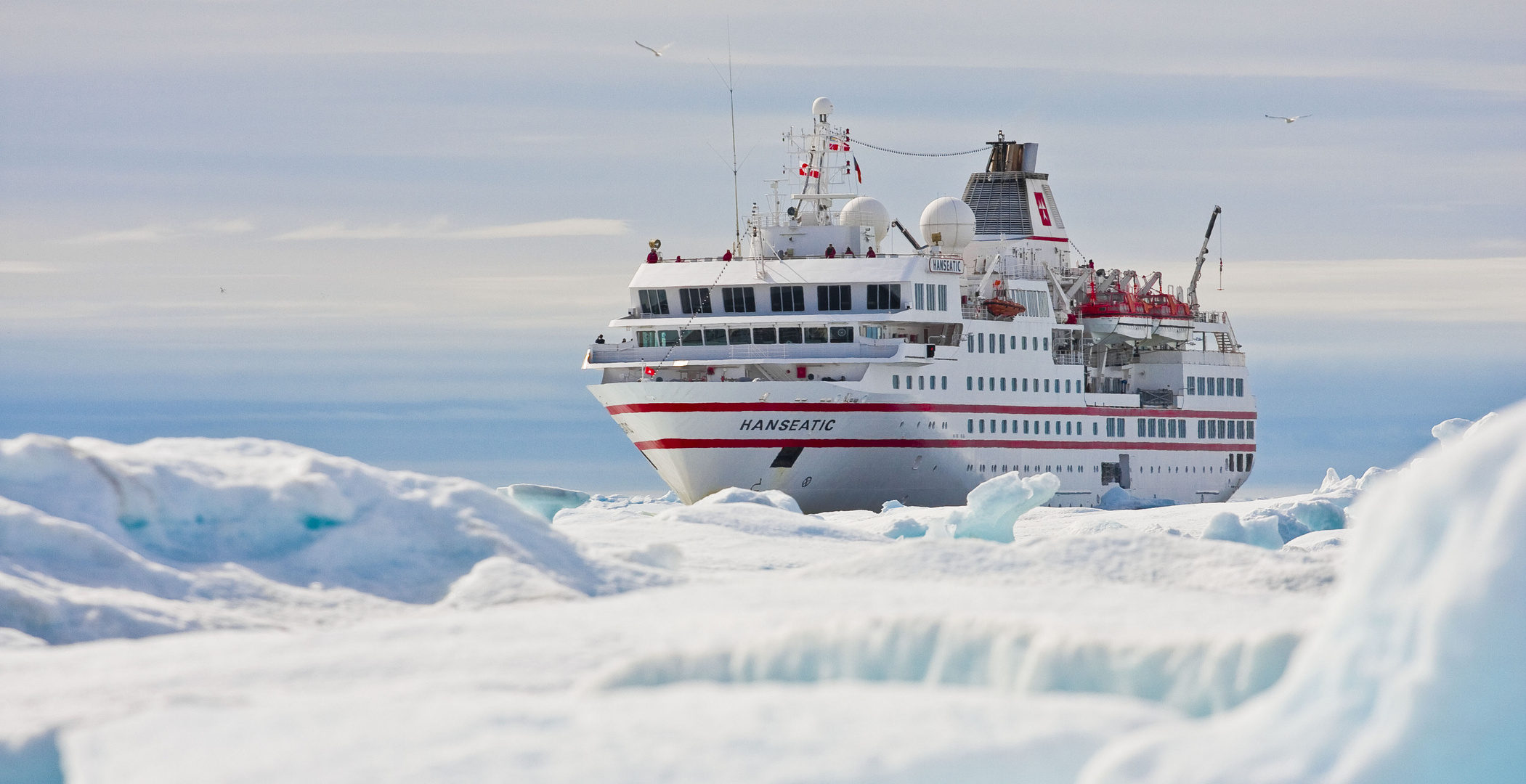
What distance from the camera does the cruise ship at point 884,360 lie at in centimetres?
4553

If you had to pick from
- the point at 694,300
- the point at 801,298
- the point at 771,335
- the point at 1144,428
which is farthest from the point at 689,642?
the point at 1144,428

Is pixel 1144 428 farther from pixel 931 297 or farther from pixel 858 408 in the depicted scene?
pixel 858 408

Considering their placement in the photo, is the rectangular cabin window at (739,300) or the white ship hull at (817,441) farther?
the rectangular cabin window at (739,300)

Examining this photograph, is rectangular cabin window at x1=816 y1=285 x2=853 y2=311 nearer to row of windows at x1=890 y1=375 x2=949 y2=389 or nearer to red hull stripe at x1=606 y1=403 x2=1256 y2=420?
row of windows at x1=890 y1=375 x2=949 y2=389

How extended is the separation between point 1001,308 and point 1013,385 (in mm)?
2301

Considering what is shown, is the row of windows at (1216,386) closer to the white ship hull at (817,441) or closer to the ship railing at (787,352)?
the white ship hull at (817,441)

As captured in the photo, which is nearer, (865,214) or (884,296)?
(884,296)

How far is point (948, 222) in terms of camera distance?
52.3 meters

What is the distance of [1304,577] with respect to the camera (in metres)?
17.0

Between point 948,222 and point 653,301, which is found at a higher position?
point 948,222

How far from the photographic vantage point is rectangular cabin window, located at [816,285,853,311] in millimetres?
46906

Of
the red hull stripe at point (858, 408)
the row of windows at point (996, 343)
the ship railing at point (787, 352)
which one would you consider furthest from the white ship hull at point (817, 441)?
the row of windows at point (996, 343)

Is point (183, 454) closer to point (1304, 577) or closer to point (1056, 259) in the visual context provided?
point (1304, 577)

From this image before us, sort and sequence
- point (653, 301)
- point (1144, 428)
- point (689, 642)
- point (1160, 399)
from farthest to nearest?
point (1160, 399) → point (1144, 428) → point (653, 301) → point (689, 642)
